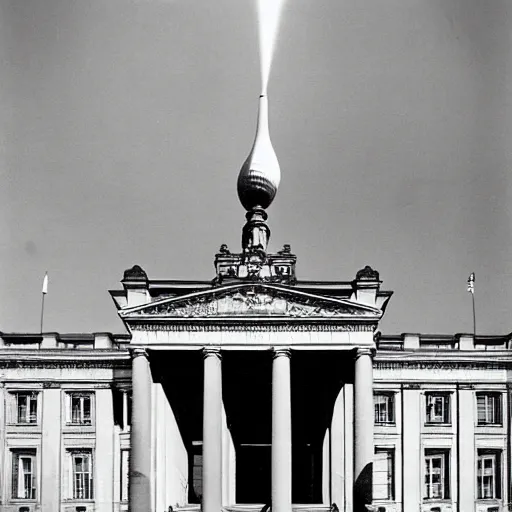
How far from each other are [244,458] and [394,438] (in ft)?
31.4

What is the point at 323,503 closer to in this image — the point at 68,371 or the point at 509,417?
the point at 509,417

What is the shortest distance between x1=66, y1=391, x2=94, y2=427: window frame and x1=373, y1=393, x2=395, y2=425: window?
17921 mm

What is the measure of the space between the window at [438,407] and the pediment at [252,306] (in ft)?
39.7

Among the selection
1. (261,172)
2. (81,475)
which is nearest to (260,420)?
(81,475)

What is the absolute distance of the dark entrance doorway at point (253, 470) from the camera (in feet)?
182

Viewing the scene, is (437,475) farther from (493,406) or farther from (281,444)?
(281,444)

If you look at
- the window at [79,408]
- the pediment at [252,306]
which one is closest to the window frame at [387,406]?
the pediment at [252,306]

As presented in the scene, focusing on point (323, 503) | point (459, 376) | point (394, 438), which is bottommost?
point (323, 503)

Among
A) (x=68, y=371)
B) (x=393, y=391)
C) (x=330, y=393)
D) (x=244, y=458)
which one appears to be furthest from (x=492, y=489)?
(x=68, y=371)

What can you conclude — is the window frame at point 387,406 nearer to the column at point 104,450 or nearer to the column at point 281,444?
the column at point 281,444

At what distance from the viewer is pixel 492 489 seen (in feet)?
181

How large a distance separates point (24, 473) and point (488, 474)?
29116 mm

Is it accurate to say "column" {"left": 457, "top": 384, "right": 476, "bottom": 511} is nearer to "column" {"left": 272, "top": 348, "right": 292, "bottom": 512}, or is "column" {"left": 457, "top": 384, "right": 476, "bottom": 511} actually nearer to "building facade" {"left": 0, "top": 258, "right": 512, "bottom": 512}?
"building facade" {"left": 0, "top": 258, "right": 512, "bottom": 512}

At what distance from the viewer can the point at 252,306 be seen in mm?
46750
